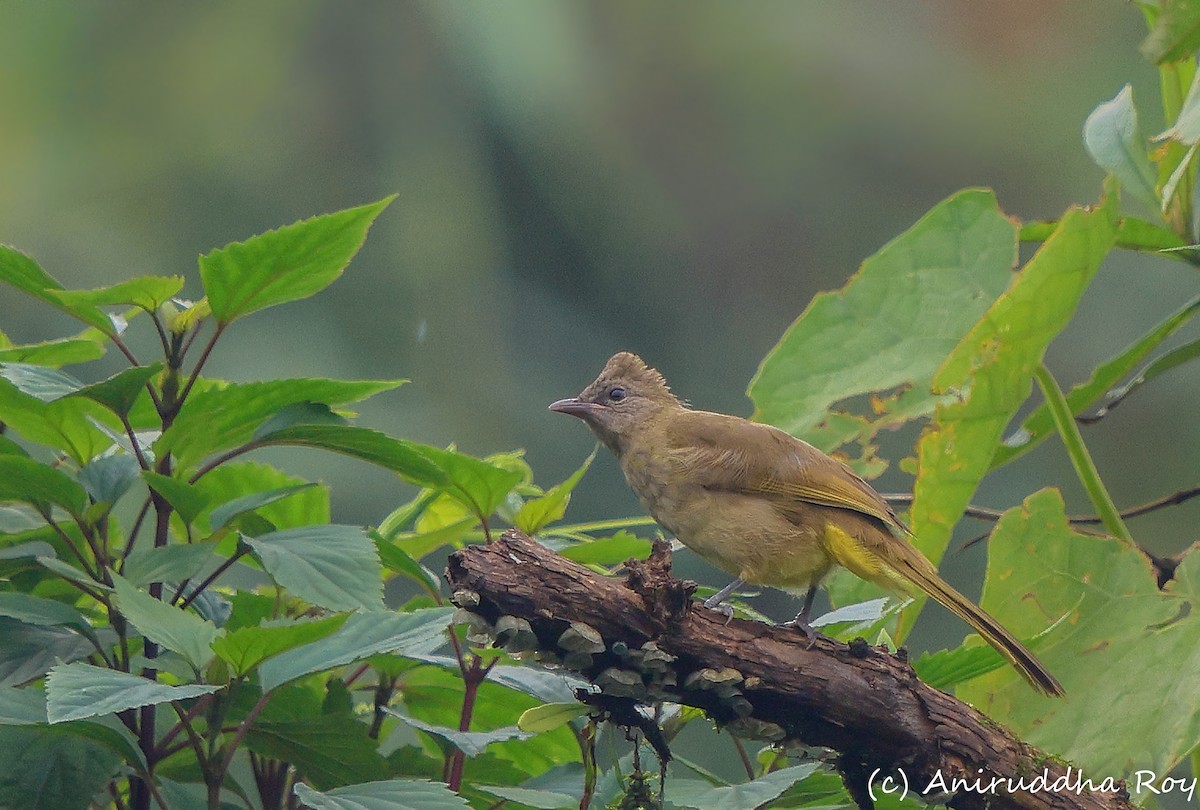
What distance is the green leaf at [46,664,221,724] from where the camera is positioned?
1154mm

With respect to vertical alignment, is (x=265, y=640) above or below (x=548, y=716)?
above

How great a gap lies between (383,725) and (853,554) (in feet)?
3.04

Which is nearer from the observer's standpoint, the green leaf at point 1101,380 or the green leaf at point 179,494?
the green leaf at point 179,494

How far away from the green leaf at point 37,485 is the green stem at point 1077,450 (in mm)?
1469

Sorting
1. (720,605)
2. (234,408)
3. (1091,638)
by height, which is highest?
(234,408)

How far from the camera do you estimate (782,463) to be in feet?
8.04

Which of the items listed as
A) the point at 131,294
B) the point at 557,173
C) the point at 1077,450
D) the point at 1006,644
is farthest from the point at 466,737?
the point at 557,173

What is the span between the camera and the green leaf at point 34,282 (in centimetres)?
145

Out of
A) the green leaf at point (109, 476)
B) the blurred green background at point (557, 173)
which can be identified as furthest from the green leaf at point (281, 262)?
the blurred green background at point (557, 173)

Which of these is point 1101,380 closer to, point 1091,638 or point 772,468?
point 1091,638

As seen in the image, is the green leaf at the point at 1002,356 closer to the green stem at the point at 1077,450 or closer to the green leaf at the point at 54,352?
the green stem at the point at 1077,450

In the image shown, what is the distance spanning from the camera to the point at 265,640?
1.30 metres

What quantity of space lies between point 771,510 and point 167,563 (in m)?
1.24

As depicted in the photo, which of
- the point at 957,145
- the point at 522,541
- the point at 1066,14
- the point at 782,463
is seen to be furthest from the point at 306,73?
the point at 522,541
